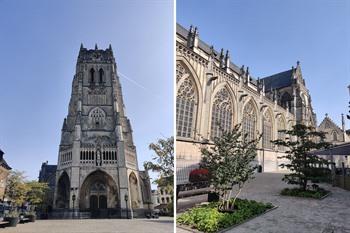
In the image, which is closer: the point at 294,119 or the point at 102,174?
the point at 102,174

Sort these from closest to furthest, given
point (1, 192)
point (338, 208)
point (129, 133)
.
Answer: point (338, 208) → point (1, 192) → point (129, 133)

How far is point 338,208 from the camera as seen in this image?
4516 mm

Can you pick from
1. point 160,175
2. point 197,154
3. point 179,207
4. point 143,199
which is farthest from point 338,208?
point 143,199

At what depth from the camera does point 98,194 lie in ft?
42.1

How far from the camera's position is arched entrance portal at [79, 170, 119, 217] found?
11.7m

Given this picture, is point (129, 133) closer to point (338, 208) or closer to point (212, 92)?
point (212, 92)

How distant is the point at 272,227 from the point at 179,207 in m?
1.45

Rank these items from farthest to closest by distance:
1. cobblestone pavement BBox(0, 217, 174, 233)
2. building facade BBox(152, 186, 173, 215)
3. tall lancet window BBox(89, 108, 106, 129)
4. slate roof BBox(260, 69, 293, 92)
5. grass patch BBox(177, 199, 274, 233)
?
slate roof BBox(260, 69, 293, 92)
tall lancet window BBox(89, 108, 106, 129)
building facade BBox(152, 186, 173, 215)
cobblestone pavement BBox(0, 217, 174, 233)
grass patch BBox(177, 199, 274, 233)

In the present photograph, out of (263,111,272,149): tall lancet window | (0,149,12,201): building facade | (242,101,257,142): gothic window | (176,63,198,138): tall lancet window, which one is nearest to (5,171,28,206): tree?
(0,149,12,201): building facade

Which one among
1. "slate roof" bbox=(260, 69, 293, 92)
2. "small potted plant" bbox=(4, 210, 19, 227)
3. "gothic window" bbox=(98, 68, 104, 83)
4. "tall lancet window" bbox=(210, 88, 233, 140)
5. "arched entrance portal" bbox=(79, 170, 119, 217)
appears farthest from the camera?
"slate roof" bbox=(260, 69, 293, 92)

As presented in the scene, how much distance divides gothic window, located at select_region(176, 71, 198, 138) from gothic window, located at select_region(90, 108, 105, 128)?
23.2 feet

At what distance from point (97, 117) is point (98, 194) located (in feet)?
13.4

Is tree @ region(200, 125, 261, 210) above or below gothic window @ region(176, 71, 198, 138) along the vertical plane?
below

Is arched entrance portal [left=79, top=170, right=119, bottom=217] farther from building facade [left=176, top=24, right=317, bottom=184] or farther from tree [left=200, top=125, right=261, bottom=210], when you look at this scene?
tree [left=200, top=125, right=261, bottom=210]
